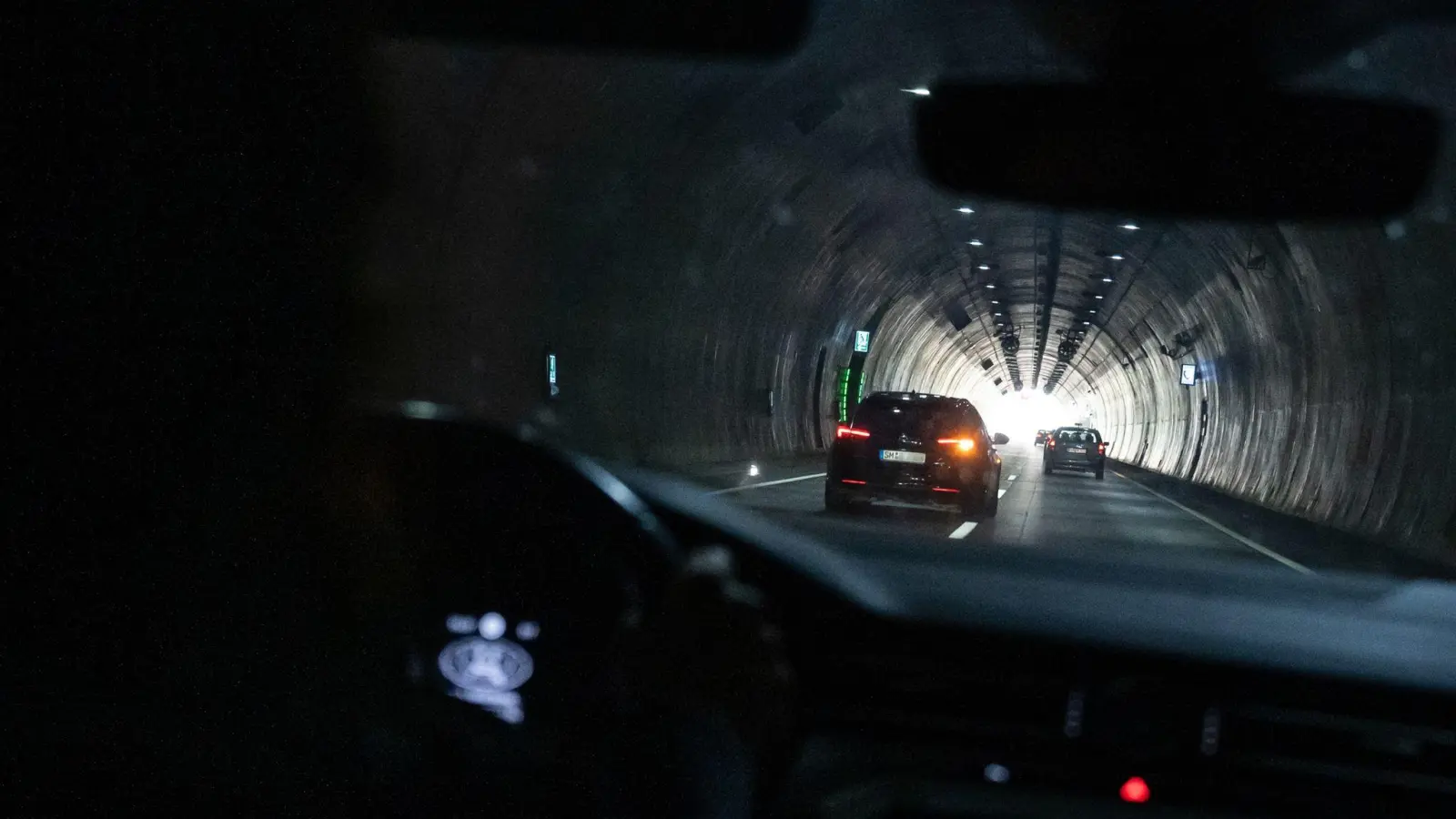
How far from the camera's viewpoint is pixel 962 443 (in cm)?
1923

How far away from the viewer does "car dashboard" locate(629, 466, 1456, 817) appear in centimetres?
406

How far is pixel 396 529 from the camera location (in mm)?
3523

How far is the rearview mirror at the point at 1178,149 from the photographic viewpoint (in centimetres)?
1084

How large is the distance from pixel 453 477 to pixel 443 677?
56 centimetres

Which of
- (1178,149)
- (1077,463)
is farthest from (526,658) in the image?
(1077,463)

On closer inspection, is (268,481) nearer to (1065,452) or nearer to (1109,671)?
(1109,671)

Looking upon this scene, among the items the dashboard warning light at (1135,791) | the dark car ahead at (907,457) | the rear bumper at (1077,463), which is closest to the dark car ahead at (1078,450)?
the rear bumper at (1077,463)

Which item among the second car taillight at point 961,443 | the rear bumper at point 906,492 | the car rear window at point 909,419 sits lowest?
the rear bumper at point 906,492

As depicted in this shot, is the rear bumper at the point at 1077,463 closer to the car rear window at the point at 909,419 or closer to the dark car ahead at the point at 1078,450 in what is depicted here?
the dark car ahead at the point at 1078,450

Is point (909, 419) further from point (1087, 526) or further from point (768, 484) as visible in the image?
point (768, 484)

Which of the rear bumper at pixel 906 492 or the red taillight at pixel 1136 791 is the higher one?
the rear bumper at pixel 906 492

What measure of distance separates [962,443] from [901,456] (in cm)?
82

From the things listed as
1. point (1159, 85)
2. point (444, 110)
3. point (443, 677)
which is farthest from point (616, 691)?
point (1159, 85)

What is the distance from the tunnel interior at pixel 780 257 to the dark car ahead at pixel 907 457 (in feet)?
11.6
